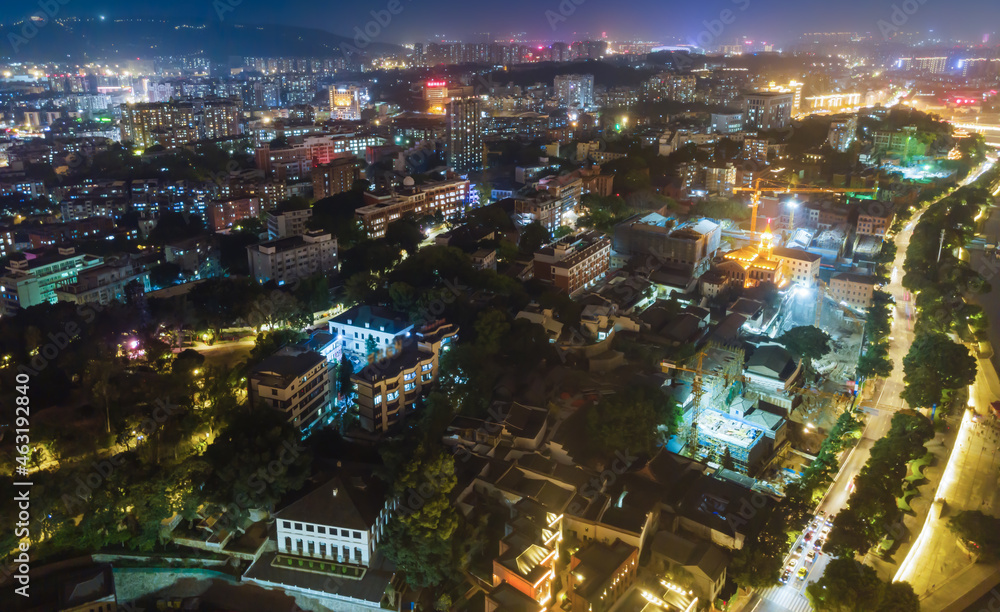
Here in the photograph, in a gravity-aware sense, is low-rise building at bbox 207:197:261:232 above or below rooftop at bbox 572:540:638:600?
above

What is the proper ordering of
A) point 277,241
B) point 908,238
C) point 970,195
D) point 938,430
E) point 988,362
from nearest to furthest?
point 938,430 → point 988,362 → point 277,241 → point 908,238 → point 970,195

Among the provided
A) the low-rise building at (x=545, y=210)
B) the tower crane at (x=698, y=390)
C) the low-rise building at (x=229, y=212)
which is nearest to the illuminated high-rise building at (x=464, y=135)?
the low-rise building at (x=545, y=210)

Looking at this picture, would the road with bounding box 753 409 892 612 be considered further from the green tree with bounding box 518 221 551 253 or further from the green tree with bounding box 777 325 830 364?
the green tree with bounding box 518 221 551 253

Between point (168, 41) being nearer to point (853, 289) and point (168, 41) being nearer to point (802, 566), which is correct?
point (853, 289)

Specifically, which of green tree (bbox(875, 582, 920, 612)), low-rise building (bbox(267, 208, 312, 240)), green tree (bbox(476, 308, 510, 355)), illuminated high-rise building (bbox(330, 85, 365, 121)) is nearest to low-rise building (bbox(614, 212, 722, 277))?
green tree (bbox(476, 308, 510, 355))

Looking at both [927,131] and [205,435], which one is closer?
[205,435]

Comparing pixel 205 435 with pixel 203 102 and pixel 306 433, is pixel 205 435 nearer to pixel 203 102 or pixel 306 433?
pixel 306 433

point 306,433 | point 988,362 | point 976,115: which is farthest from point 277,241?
point 976,115
